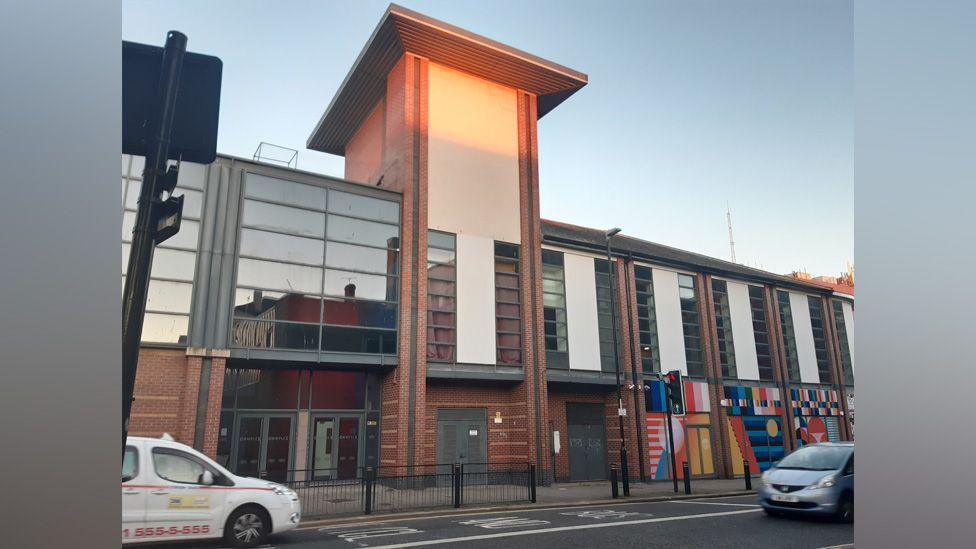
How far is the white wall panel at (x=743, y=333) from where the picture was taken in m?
29.2

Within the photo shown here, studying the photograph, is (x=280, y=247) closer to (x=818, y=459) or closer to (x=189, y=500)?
(x=189, y=500)

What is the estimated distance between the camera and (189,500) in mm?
8273

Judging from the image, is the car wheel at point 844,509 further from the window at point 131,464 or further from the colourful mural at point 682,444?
the colourful mural at point 682,444

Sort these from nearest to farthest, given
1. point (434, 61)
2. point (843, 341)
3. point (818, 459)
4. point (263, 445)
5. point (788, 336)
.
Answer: point (818, 459) < point (263, 445) < point (434, 61) < point (788, 336) < point (843, 341)

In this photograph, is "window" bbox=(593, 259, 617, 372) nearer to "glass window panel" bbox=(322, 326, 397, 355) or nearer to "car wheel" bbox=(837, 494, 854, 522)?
"glass window panel" bbox=(322, 326, 397, 355)

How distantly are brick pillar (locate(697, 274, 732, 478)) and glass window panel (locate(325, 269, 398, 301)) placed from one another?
15.6m

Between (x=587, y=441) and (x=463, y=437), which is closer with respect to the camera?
(x=463, y=437)

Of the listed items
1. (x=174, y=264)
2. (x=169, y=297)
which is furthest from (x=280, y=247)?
(x=169, y=297)

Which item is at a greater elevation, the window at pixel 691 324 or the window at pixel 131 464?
the window at pixel 691 324

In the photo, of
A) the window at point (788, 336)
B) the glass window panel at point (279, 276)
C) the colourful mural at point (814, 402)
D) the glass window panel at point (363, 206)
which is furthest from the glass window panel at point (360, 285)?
the colourful mural at point (814, 402)

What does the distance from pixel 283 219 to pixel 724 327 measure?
2117 centimetres

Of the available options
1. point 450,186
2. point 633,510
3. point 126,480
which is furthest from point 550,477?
point 126,480

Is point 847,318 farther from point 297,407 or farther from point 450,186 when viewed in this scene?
point 297,407

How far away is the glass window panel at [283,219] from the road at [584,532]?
34.7 feet
